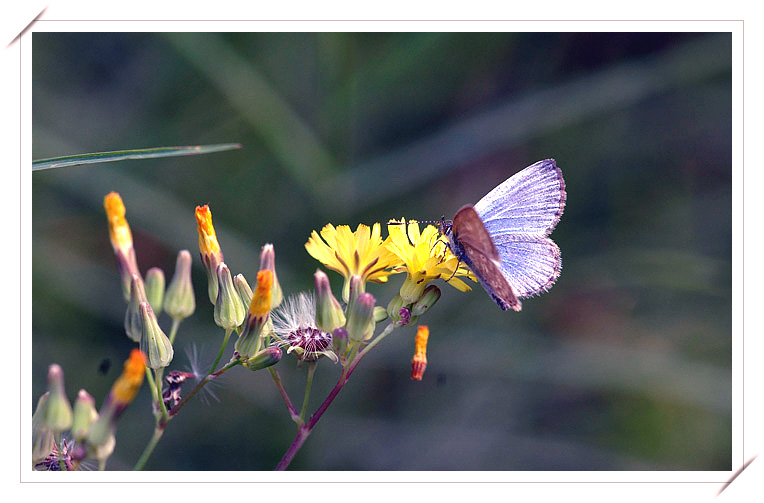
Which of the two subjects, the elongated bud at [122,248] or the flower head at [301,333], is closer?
the elongated bud at [122,248]

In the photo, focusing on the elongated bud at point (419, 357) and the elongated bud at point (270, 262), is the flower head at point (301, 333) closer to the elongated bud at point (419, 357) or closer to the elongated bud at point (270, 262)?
the elongated bud at point (270, 262)

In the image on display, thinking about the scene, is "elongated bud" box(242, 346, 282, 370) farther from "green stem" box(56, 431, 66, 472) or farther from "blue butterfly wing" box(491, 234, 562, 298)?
"blue butterfly wing" box(491, 234, 562, 298)

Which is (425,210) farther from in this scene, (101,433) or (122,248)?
(101,433)

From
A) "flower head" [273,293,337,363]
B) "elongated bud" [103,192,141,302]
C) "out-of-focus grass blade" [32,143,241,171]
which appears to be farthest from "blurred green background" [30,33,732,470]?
"out-of-focus grass blade" [32,143,241,171]

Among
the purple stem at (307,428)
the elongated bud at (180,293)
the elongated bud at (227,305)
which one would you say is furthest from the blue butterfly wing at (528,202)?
the elongated bud at (180,293)
